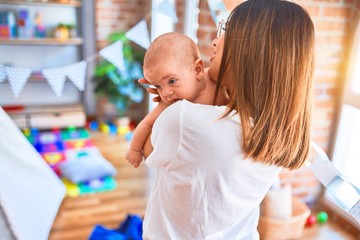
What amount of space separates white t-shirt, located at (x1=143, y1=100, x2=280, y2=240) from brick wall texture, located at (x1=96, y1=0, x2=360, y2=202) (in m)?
1.10

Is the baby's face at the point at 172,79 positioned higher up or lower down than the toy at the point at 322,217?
higher up

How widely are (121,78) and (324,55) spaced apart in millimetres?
2070

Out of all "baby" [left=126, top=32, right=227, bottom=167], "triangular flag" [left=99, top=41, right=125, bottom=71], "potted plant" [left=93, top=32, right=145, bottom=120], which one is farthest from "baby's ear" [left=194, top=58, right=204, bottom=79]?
"potted plant" [left=93, top=32, right=145, bottom=120]

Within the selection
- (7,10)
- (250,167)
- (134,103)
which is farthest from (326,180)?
(7,10)

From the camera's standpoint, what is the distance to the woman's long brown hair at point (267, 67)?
0.65 m

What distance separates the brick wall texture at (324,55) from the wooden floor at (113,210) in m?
0.28

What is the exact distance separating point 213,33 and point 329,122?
0.96m

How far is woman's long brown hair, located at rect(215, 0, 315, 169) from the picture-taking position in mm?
653

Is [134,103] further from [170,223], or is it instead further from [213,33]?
[170,223]

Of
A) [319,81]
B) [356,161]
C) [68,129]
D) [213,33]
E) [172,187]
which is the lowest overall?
[68,129]

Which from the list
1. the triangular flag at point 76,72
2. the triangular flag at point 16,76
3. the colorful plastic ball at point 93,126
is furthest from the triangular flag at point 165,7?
the colorful plastic ball at point 93,126

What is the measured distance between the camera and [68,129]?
366 centimetres

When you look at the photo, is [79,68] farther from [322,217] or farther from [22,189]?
[322,217]

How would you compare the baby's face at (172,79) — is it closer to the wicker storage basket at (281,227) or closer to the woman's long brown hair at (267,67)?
the woman's long brown hair at (267,67)
